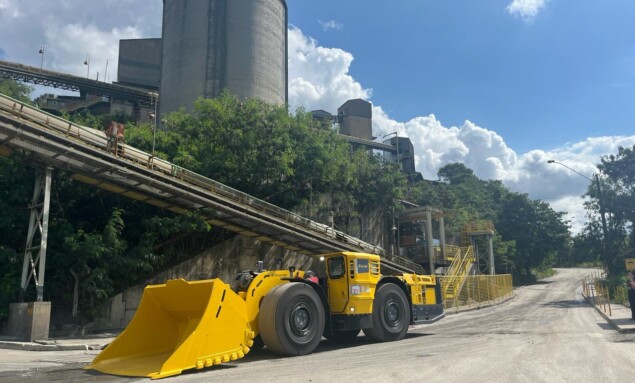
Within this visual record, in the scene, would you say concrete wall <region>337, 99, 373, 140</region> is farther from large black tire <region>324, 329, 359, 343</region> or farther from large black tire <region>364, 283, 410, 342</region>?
large black tire <region>324, 329, 359, 343</region>

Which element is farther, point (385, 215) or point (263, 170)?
point (385, 215)

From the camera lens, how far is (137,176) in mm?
16969

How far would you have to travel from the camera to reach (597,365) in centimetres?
872

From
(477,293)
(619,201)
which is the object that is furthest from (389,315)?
(619,201)

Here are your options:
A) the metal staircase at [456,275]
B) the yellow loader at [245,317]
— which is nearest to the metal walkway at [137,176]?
the yellow loader at [245,317]

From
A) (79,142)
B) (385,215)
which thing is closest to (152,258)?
(79,142)

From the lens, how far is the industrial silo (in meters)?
47.5

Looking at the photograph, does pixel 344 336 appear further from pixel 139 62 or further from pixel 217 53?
pixel 139 62

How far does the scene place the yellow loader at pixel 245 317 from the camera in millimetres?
8664

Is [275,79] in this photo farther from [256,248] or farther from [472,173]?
[472,173]

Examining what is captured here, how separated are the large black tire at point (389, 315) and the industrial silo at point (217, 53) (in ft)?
122

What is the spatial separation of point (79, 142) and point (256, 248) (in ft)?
38.6

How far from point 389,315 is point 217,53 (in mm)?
40829

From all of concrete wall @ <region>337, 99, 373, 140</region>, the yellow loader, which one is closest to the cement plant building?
concrete wall @ <region>337, 99, 373, 140</region>
